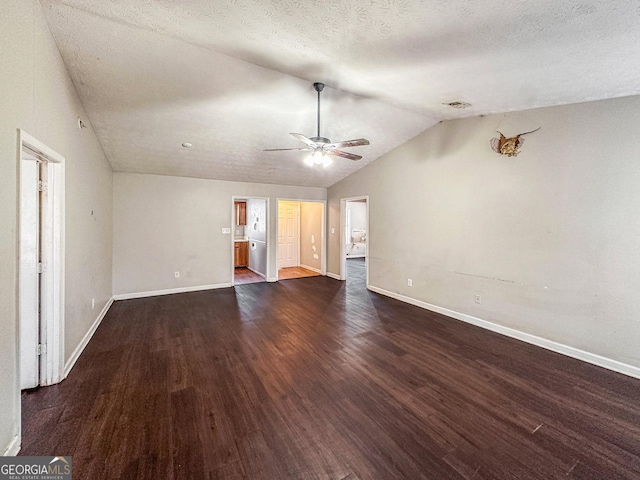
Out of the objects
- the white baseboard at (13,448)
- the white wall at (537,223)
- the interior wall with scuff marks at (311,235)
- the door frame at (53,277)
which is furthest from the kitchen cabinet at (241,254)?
the white baseboard at (13,448)

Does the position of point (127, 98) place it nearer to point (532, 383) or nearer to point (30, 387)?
point (30, 387)

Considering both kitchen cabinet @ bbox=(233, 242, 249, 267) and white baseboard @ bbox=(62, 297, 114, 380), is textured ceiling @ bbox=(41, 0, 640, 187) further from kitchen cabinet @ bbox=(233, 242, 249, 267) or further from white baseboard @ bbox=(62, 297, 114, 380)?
kitchen cabinet @ bbox=(233, 242, 249, 267)

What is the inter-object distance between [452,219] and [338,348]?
2.58 meters

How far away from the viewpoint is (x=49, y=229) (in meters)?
2.25

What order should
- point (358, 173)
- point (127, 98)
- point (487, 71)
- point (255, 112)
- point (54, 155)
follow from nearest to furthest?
1. point (54, 155)
2. point (487, 71)
3. point (127, 98)
4. point (255, 112)
5. point (358, 173)

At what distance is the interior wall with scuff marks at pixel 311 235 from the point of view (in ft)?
24.2

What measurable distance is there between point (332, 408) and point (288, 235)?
6.39 m

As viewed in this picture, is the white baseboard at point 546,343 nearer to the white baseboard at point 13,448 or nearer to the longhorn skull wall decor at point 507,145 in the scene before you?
the longhorn skull wall decor at point 507,145

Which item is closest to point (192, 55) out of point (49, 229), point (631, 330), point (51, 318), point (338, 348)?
point (49, 229)

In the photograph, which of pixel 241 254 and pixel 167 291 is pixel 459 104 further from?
pixel 241 254

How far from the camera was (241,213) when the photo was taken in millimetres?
8352

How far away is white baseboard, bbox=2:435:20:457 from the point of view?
4.91 feet

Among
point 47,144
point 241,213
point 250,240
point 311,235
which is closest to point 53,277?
point 47,144

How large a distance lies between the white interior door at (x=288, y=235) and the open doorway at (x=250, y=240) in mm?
786
